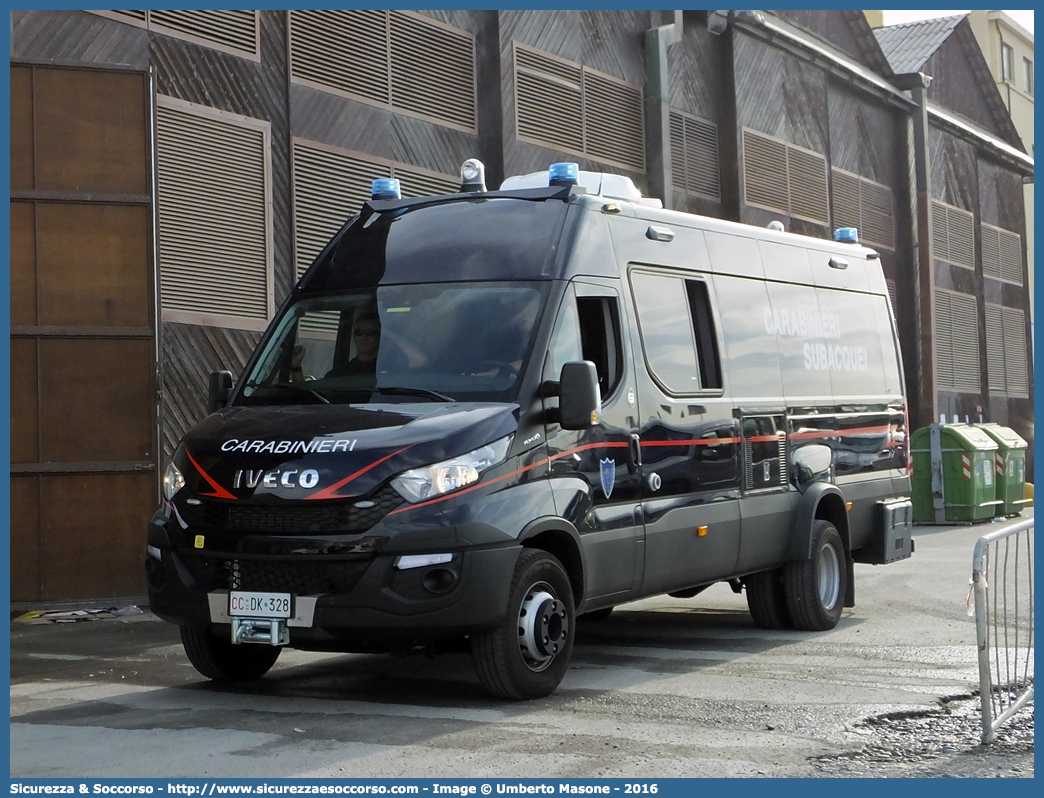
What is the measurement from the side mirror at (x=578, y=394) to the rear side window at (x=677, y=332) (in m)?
1.23

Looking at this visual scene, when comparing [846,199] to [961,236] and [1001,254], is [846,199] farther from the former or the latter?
[1001,254]

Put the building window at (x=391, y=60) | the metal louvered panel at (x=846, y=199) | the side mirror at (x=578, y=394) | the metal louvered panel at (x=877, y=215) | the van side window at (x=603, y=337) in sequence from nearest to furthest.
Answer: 1. the side mirror at (x=578, y=394)
2. the van side window at (x=603, y=337)
3. the building window at (x=391, y=60)
4. the metal louvered panel at (x=846, y=199)
5. the metal louvered panel at (x=877, y=215)

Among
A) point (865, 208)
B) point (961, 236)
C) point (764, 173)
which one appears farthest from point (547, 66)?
point (961, 236)

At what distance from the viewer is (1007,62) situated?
48781 mm

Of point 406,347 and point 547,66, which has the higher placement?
point 547,66

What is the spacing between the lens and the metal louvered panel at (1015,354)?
35.3 m

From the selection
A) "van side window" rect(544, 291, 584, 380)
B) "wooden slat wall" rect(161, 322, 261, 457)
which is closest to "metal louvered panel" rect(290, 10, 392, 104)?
"wooden slat wall" rect(161, 322, 261, 457)

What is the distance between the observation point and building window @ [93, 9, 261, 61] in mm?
14242

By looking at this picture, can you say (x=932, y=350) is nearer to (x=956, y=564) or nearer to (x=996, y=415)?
(x=996, y=415)

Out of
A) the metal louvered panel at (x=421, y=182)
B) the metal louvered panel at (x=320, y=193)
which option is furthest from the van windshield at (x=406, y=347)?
the metal louvered panel at (x=421, y=182)

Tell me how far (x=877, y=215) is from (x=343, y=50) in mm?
15424

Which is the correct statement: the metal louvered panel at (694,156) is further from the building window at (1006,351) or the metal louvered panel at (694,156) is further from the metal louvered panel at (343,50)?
the building window at (1006,351)

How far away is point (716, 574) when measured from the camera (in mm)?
9945

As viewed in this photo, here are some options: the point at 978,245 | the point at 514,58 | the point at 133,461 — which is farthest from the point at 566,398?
the point at 978,245
